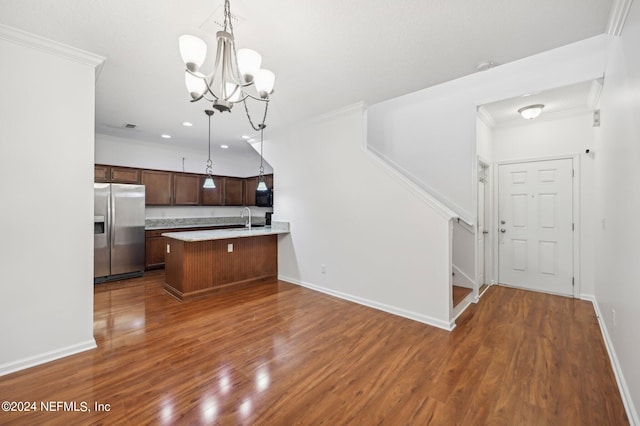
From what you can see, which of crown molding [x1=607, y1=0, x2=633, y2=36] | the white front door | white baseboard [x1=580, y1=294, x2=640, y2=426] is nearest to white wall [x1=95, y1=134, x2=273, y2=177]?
the white front door

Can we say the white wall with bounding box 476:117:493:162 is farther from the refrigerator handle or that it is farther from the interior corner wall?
the refrigerator handle

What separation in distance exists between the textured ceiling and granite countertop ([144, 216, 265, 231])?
347 cm

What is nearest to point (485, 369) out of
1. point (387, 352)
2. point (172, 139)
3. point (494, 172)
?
point (387, 352)

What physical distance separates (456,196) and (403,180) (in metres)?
1.09

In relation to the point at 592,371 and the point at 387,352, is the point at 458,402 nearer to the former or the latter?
the point at 387,352

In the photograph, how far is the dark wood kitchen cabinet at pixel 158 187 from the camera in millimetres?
5762

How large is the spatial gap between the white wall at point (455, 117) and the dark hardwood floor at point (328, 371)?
1.78m

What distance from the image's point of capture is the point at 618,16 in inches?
A: 76.2

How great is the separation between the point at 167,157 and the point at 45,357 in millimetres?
4952

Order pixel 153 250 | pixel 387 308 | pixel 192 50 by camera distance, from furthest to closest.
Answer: pixel 153 250, pixel 387 308, pixel 192 50

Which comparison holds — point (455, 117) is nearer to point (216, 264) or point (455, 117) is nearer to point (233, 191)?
point (216, 264)

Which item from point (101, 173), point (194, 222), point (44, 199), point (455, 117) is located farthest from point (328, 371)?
point (194, 222)

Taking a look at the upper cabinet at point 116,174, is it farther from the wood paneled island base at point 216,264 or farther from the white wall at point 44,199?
the white wall at point 44,199

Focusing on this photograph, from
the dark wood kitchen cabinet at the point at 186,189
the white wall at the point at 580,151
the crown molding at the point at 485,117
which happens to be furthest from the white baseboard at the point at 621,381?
the dark wood kitchen cabinet at the point at 186,189
